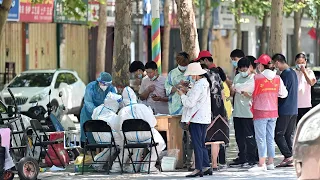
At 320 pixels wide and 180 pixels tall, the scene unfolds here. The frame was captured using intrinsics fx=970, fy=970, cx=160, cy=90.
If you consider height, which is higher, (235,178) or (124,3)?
(124,3)

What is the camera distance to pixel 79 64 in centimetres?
4231

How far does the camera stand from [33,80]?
92.5 ft

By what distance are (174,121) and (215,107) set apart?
0.91 meters

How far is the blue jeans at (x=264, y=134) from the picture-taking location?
1552cm

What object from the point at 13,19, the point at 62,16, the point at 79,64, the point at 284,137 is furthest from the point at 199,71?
the point at 79,64

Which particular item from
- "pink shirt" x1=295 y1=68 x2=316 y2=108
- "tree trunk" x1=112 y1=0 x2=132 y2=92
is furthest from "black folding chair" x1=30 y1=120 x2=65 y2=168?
"pink shirt" x1=295 y1=68 x2=316 y2=108

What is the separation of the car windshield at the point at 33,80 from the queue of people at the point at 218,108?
11.4 metres

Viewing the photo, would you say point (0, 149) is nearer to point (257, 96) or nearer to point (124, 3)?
point (257, 96)

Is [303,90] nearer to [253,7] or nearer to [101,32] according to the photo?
[101,32]

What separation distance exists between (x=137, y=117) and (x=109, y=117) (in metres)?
0.55

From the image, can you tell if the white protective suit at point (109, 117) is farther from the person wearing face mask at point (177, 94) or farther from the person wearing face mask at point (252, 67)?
the person wearing face mask at point (252, 67)

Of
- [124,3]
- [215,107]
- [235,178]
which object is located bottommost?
[235,178]

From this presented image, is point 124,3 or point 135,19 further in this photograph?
point 135,19

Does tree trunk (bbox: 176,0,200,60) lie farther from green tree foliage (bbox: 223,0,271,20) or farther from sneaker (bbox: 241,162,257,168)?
green tree foliage (bbox: 223,0,271,20)
